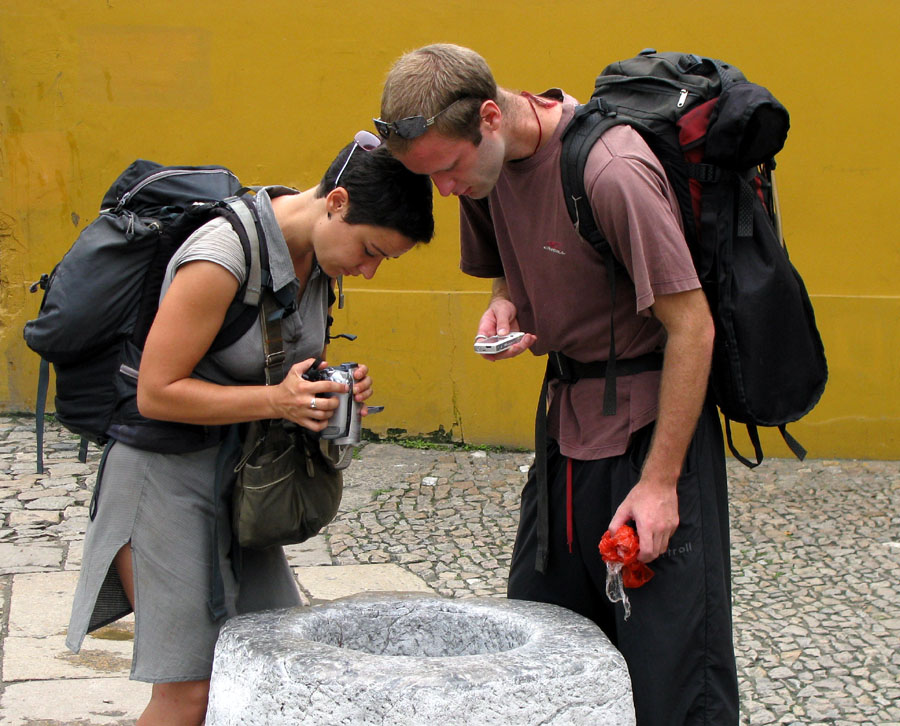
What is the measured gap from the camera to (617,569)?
82.4 inches

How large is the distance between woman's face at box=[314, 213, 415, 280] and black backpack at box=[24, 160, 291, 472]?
0.14 metres

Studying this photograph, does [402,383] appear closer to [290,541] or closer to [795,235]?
[795,235]

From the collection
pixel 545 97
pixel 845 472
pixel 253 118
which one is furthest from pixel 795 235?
pixel 545 97

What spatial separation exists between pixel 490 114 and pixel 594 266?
0.36m

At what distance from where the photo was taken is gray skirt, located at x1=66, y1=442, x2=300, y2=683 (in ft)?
7.16

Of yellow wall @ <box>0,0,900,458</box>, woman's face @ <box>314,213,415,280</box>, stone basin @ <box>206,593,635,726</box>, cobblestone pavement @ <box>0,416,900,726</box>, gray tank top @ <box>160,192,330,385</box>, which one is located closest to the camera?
stone basin @ <box>206,593,635,726</box>

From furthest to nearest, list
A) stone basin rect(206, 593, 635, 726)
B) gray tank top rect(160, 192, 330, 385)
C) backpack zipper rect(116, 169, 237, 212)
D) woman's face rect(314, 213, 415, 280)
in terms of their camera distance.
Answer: backpack zipper rect(116, 169, 237, 212) → woman's face rect(314, 213, 415, 280) → gray tank top rect(160, 192, 330, 385) → stone basin rect(206, 593, 635, 726)

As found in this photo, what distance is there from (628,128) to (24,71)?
4573 mm

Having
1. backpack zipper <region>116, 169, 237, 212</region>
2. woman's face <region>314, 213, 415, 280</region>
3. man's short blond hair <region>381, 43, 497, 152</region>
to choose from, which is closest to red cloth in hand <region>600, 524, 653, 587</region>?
woman's face <region>314, 213, 415, 280</region>

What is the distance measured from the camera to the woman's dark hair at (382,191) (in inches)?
84.6

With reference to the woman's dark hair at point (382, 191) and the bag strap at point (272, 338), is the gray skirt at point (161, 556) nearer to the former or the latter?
the bag strap at point (272, 338)

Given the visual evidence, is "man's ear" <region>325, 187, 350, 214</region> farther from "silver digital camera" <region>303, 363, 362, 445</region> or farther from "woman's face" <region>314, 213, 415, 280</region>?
"silver digital camera" <region>303, 363, 362, 445</region>

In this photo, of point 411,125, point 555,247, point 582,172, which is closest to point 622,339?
point 555,247

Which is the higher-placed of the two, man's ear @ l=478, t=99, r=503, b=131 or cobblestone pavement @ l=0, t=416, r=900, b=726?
man's ear @ l=478, t=99, r=503, b=131
